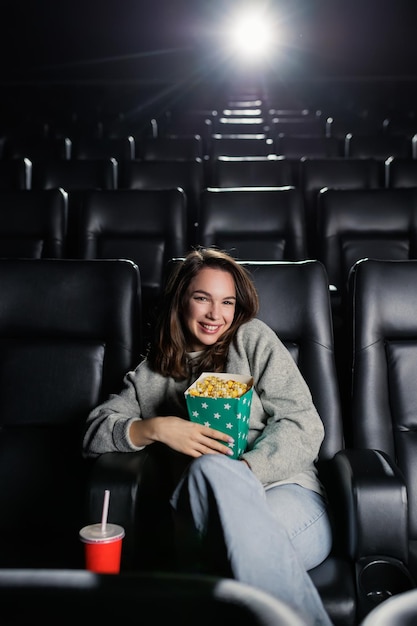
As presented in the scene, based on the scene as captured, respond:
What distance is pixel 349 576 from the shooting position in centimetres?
124

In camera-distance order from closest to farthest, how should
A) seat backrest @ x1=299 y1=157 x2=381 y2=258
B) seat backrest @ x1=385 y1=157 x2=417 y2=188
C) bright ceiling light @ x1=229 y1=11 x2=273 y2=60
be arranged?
seat backrest @ x1=299 y1=157 x2=381 y2=258, seat backrest @ x1=385 y1=157 x2=417 y2=188, bright ceiling light @ x1=229 y1=11 x2=273 y2=60

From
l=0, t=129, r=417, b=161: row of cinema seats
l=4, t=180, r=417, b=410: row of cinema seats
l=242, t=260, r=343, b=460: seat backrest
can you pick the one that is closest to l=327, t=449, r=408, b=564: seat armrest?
l=242, t=260, r=343, b=460: seat backrest

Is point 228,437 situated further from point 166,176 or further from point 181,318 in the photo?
point 166,176

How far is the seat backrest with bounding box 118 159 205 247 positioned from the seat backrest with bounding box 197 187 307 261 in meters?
0.96

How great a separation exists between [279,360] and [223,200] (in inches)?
52.6

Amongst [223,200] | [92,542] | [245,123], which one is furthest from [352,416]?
[245,123]

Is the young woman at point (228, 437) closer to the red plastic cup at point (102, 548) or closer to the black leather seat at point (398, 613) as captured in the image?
the red plastic cup at point (102, 548)

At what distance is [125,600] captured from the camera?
0.80ft

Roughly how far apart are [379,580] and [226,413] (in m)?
0.37

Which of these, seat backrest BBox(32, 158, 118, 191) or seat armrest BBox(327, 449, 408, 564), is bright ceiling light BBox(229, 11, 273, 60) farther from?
seat armrest BBox(327, 449, 408, 564)

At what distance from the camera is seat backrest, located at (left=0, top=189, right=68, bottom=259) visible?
2.85 m

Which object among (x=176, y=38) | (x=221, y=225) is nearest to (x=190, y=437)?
(x=221, y=225)

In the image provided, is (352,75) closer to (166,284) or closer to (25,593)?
(166,284)

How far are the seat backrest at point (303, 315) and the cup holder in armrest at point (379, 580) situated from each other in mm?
434
